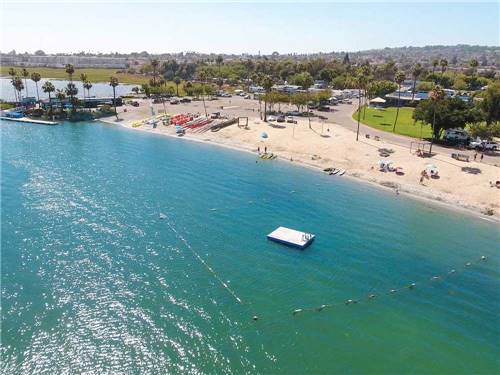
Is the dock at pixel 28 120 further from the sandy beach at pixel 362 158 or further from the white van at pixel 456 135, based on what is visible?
the white van at pixel 456 135

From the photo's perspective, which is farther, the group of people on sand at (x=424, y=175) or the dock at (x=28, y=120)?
the dock at (x=28, y=120)

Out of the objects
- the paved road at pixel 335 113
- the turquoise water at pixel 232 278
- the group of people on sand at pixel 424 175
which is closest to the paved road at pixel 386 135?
the paved road at pixel 335 113

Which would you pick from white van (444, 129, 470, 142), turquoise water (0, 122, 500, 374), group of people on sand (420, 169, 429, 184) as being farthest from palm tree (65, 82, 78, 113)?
white van (444, 129, 470, 142)

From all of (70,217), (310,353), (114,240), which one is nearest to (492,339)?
(310,353)

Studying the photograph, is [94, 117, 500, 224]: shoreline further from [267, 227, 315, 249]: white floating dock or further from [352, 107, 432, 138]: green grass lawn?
[352, 107, 432, 138]: green grass lawn

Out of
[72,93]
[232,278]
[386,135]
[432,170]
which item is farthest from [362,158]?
[72,93]

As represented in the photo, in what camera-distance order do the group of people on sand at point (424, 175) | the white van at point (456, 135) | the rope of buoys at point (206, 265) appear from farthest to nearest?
the white van at point (456, 135), the group of people on sand at point (424, 175), the rope of buoys at point (206, 265)

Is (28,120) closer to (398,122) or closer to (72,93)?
(72,93)
